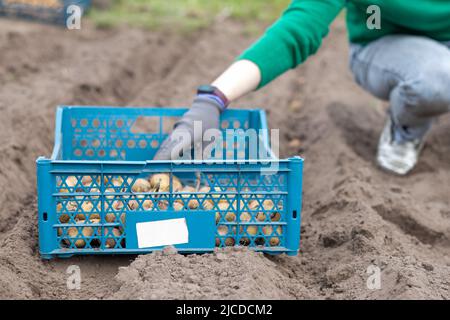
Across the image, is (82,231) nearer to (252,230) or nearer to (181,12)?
(252,230)

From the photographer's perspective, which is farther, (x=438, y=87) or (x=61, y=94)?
(x=61, y=94)

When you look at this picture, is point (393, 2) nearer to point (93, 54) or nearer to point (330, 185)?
point (330, 185)

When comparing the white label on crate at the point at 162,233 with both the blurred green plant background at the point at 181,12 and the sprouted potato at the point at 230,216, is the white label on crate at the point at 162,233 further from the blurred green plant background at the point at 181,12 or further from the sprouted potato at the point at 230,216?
the blurred green plant background at the point at 181,12

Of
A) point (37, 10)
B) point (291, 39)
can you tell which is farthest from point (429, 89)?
point (37, 10)

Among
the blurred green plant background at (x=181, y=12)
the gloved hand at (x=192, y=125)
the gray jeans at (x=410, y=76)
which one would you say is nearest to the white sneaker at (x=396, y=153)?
the gray jeans at (x=410, y=76)

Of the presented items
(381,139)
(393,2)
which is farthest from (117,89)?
(393,2)

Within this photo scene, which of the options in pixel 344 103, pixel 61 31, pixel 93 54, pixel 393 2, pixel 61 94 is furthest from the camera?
pixel 61 31

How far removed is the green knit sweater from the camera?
2918 millimetres

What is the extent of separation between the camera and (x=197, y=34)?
621cm

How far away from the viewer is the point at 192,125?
8.89 feet

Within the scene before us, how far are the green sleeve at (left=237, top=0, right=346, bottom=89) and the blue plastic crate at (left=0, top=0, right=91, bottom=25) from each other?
346 cm

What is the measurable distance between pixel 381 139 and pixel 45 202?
6.64ft

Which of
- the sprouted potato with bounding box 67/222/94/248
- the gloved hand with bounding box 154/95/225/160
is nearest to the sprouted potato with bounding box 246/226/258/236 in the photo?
the gloved hand with bounding box 154/95/225/160

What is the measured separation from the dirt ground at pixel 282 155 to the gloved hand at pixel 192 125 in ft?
1.46
